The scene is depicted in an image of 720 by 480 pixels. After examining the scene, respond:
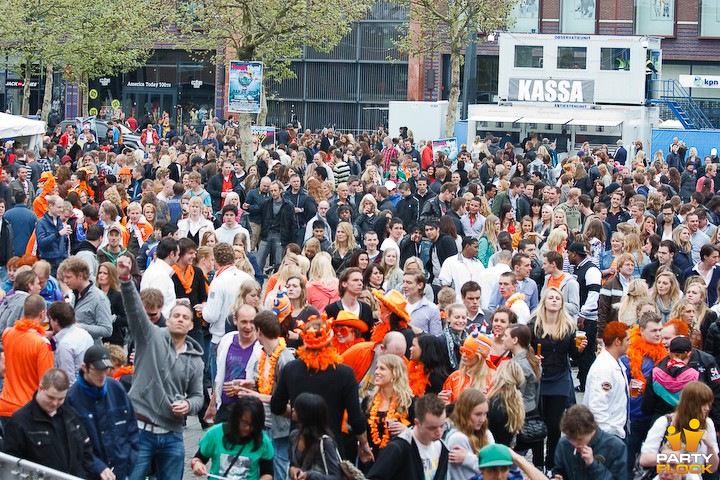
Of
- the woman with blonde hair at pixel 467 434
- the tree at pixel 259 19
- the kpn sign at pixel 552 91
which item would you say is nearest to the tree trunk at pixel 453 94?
the kpn sign at pixel 552 91

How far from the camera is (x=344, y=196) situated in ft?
56.1

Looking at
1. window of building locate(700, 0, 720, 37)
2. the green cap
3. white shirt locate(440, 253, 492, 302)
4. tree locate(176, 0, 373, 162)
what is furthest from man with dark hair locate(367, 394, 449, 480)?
window of building locate(700, 0, 720, 37)

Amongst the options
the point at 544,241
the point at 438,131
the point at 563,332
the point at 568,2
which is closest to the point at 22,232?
the point at 544,241

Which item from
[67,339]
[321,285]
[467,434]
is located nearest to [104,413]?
[67,339]

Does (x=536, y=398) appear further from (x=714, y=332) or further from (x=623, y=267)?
(x=623, y=267)

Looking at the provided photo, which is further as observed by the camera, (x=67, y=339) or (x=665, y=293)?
(x=665, y=293)

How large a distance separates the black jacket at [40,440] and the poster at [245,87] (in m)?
17.2

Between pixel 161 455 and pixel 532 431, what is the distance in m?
2.66

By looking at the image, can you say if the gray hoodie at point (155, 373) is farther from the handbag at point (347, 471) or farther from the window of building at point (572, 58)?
the window of building at point (572, 58)

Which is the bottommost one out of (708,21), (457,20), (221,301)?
(221,301)

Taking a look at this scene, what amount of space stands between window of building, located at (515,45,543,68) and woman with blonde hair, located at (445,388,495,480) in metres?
32.6

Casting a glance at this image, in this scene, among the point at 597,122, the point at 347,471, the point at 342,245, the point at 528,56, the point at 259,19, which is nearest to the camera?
the point at 347,471

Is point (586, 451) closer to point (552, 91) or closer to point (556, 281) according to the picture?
point (556, 281)

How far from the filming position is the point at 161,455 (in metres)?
8.00
